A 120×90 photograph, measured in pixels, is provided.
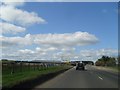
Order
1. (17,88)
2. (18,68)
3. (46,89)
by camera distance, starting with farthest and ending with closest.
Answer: (18,68) → (46,89) → (17,88)

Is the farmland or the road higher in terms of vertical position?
the farmland

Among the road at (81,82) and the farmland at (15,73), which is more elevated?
the farmland at (15,73)

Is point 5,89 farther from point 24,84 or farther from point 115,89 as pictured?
point 115,89

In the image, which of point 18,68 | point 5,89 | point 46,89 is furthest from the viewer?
point 18,68

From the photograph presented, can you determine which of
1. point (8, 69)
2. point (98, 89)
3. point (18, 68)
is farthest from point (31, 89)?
point (18, 68)

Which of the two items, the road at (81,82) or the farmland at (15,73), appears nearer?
the farmland at (15,73)

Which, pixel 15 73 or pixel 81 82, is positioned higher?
pixel 15 73

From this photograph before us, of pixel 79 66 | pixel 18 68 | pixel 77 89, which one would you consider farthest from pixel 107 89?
pixel 79 66

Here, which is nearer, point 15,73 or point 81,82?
point 81,82

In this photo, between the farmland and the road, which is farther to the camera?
the road

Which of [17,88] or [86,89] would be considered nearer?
[17,88]

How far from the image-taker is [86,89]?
19.4 metres

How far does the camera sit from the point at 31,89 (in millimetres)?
18656

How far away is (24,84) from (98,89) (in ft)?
14.8
